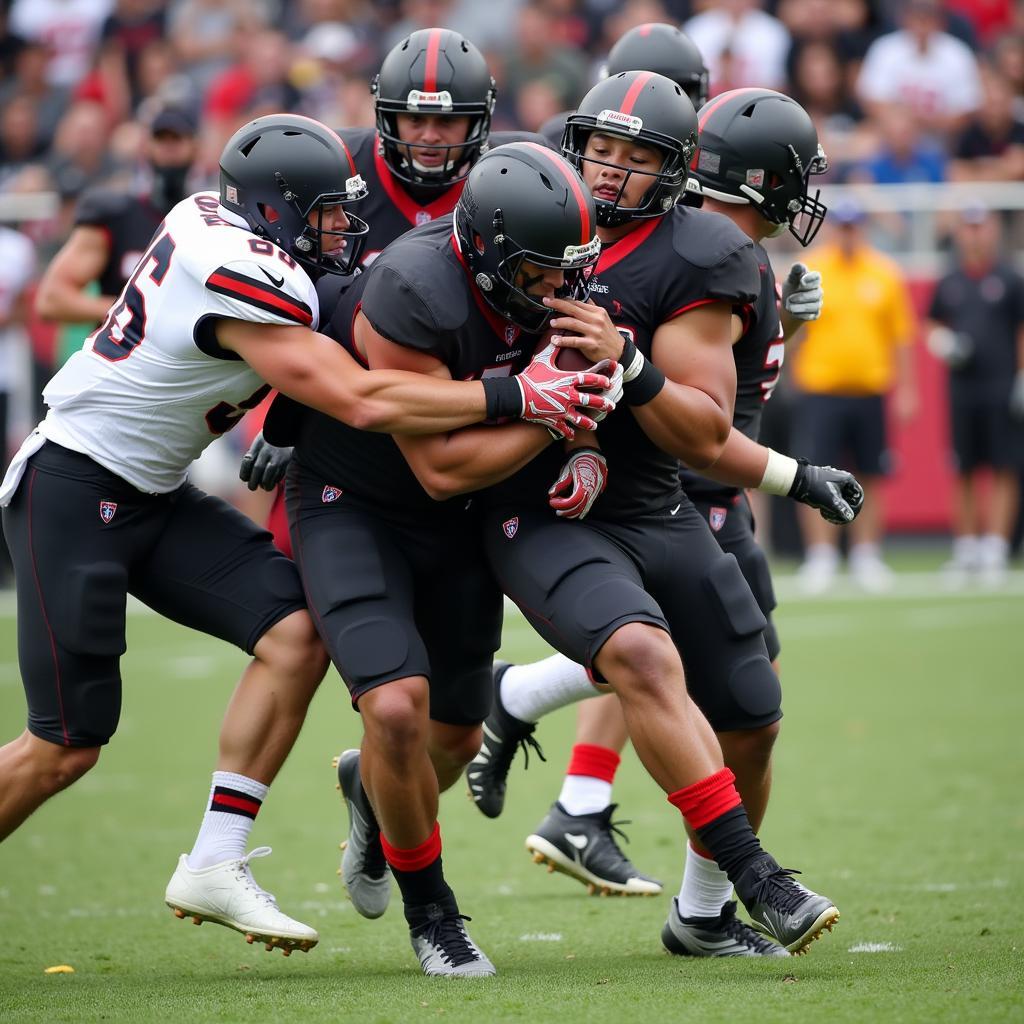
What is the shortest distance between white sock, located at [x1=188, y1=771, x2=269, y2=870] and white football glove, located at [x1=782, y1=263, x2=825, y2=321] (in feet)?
6.35

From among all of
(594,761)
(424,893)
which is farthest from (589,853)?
(424,893)

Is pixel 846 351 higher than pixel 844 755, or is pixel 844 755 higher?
pixel 846 351

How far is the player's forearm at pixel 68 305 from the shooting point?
6551mm

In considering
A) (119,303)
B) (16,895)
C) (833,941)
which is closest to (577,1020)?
(833,941)

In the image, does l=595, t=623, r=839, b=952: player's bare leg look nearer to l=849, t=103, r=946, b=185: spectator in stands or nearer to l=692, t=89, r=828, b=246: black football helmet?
l=692, t=89, r=828, b=246: black football helmet

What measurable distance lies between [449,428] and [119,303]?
0.92 meters

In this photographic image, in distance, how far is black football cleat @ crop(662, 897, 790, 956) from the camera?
162 inches

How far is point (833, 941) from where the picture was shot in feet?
13.6

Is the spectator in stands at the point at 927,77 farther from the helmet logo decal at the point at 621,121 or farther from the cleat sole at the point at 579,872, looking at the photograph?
the helmet logo decal at the point at 621,121

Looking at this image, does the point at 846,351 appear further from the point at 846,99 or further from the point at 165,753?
the point at 165,753

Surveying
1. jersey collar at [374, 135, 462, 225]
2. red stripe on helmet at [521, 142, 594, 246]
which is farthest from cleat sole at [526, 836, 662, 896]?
red stripe on helmet at [521, 142, 594, 246]

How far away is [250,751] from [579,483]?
1.03m

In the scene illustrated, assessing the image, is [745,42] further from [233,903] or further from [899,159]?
[233,903]

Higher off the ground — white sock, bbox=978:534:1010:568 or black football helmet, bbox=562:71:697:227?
black football helmet, bbox=562:71:697:227
